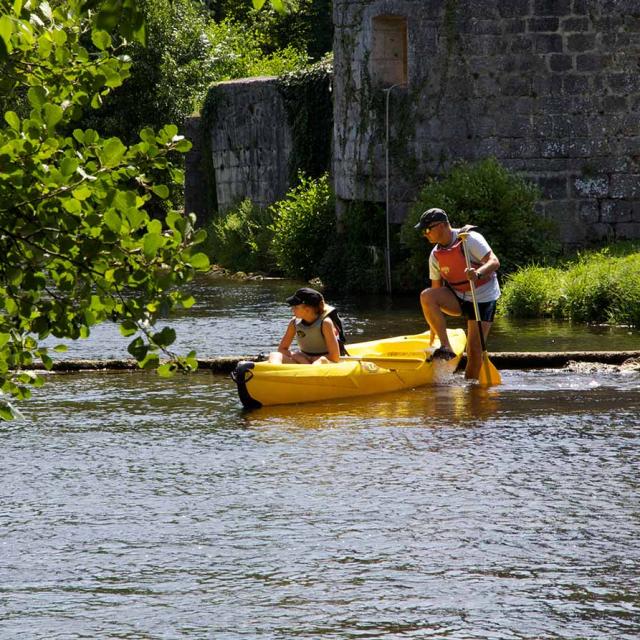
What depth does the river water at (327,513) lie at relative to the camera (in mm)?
6227

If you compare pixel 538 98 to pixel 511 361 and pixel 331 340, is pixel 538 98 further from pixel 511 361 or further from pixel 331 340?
pixel 331 340

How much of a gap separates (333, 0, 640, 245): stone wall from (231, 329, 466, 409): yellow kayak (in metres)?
6.88

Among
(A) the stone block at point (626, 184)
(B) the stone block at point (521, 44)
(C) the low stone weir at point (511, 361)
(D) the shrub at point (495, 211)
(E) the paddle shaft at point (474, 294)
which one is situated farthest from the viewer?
(A) the stone block at point (626, 184)

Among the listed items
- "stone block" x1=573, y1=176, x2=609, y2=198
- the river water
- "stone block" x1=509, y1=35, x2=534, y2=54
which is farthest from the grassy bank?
the river water

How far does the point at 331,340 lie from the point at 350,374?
33 cm

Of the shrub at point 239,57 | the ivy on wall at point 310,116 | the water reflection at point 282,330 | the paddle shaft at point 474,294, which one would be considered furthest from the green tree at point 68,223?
the shrub at point 239,57

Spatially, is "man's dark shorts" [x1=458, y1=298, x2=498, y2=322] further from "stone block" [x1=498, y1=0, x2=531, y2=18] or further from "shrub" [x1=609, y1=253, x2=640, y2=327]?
"stone block" [x1=498, y1=0, x2=531, y2=18]

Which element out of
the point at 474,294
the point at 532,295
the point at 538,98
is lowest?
the point at 532,295

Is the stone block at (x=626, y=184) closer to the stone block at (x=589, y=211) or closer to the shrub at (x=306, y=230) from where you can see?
the stone block at (x=589, y=211)

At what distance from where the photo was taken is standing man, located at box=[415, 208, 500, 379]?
12117mm

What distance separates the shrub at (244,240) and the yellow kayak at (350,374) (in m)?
12.3

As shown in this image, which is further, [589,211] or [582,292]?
[589,211]

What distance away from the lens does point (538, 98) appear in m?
18.8

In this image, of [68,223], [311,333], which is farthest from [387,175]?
[68,223]
